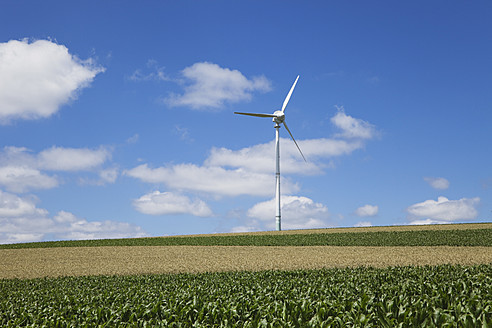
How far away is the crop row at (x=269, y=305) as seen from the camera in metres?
9.71

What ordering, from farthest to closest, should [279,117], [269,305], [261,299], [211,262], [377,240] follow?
[279,117], [377,240], [211,262], [261,299], [269,305]

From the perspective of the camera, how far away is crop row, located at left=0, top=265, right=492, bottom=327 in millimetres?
9711

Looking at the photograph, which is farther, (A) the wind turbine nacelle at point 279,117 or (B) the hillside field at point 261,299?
(A) the wind turbine nacelle at point 279,117

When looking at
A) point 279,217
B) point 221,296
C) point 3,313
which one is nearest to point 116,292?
point 3,313

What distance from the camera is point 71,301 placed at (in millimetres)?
14438

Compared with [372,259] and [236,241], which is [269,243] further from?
[372,259]

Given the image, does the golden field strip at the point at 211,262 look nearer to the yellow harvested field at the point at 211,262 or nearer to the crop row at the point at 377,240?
the yellow harvested field at the point at 211,262

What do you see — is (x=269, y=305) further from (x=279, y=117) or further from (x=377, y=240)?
(x=279, y=117)

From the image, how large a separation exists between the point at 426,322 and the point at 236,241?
4085 centimetres

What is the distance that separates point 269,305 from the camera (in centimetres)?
1128

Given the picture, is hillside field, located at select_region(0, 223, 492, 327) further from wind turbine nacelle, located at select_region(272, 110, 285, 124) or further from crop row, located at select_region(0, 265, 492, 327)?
wind turbine nacelle, located at select_region(272, 110, 285, 124)

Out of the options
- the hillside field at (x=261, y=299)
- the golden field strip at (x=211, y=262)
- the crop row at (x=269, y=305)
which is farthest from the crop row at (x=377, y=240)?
the crop row at (x=269, y=305)

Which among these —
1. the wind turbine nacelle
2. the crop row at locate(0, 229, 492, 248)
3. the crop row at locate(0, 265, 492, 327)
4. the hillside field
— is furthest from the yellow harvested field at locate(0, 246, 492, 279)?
the wind turbine nacelle

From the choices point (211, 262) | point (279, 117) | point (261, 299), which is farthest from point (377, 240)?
point (261, 299)
